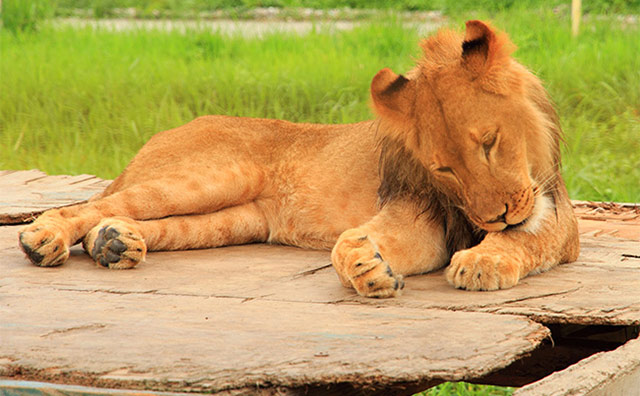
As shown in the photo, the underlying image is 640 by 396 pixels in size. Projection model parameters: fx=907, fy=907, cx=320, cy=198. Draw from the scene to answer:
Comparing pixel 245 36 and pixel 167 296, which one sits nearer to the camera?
pixel 167 296

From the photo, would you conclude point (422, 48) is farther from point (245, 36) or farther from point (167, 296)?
point (245, 36)

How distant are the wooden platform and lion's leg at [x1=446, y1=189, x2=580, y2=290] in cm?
5

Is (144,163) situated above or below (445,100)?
below

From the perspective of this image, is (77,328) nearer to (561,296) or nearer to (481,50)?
(561,296)

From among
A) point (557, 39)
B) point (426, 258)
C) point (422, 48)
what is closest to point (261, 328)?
point (426, 258)

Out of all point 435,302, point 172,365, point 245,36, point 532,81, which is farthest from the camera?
point 245,36

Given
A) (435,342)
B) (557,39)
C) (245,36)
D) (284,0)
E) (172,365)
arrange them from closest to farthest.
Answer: (172,365), (435,342), (557,39), (245,36), (284,0)

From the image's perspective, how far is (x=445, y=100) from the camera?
296 centimetres

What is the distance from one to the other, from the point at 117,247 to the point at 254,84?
4356 mm

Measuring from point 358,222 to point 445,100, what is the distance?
96 centimetres

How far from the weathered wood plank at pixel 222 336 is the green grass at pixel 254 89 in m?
3.59

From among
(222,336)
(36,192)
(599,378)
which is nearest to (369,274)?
(222,336)

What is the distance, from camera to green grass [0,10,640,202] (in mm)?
6629

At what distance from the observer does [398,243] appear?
3.20m
